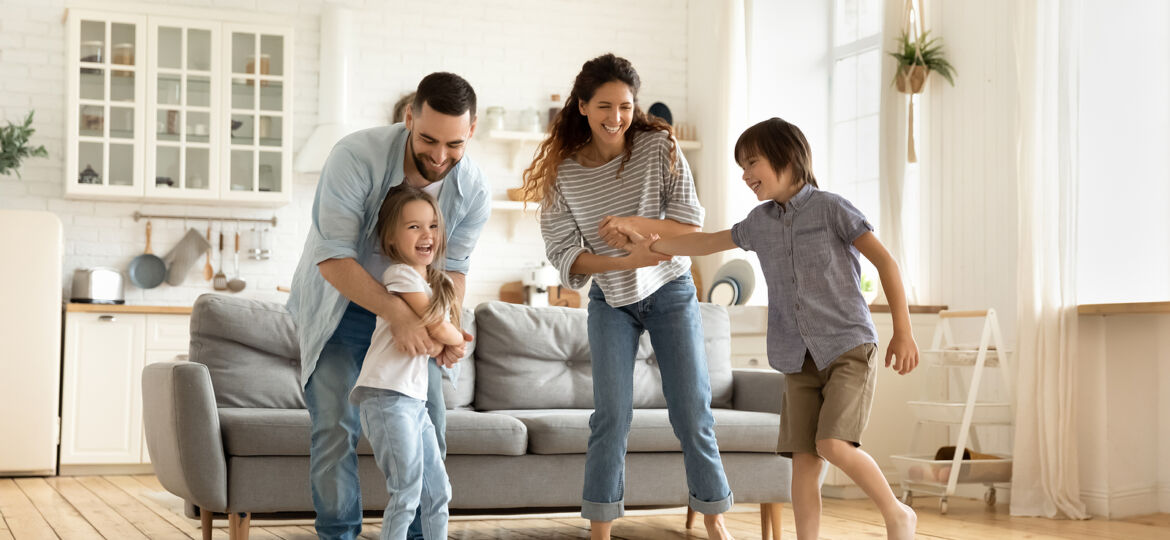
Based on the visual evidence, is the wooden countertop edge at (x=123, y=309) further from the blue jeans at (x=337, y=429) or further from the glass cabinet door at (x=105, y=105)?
the blue jeans at (x=337, y=429)

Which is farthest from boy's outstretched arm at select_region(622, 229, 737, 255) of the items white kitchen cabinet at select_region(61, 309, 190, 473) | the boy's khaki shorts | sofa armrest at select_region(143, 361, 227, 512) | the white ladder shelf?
white kitchen cabinet at select_region(61, 309, 190, 473)

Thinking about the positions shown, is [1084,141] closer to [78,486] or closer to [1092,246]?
[1092,246]

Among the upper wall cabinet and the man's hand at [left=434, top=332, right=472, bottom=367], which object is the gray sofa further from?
the upper wall cabinet

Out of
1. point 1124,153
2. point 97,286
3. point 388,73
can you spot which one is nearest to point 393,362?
point 1124,153

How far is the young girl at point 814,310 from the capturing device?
Answer: 242 cm

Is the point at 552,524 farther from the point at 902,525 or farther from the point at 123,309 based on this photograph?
the point at 123,309

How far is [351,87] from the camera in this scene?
6.42 meters

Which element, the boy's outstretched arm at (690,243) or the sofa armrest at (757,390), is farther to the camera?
the sofa armrest at (757,390)

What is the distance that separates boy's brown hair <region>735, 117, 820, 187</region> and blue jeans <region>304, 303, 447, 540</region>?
95 centimetres

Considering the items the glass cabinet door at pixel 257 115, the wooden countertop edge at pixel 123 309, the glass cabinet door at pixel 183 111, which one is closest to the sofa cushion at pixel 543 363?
the wooden countertop edge at pixel 123 309

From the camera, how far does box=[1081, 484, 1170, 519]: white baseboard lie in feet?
13.7

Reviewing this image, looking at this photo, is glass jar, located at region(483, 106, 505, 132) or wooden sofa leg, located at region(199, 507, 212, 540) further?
glass jar, located at region(483, 106, 505, 132)

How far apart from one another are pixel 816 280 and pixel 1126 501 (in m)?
2.44

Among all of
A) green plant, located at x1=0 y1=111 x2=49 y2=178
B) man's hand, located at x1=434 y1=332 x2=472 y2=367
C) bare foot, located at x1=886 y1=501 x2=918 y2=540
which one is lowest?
bare foot, located at x1=886 y1=501 x2=918 y2=540
